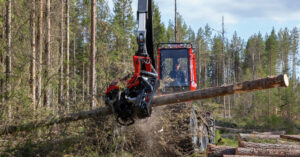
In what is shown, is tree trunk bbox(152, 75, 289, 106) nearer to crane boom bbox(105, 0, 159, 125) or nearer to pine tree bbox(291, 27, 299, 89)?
crane boom bbox(105, 0, 159, 125)

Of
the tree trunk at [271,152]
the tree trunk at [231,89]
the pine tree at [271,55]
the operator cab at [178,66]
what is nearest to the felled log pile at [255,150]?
the tree trunk at [271,152]

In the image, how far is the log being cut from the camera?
4.43 m

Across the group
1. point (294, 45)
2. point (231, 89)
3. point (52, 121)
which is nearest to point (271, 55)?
point (294, 45)

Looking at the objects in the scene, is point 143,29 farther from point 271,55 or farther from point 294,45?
point 294,45

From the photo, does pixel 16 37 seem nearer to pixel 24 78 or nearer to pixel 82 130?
pixel 24 78

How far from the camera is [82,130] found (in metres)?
7.00

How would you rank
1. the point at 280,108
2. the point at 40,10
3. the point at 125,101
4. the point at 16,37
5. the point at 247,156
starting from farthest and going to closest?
the point at 280,108, the point at 40,10, the point at 16,37, the point at 247,156, the point at 125,101

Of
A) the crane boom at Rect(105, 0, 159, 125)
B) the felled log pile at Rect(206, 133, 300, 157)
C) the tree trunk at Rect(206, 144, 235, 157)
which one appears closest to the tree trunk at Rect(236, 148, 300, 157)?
the felled log pile at Rect(206, 133, 300, 157)

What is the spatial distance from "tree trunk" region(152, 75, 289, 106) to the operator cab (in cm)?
294

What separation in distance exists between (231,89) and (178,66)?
3965mm

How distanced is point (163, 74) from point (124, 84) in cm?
338

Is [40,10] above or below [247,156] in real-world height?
above

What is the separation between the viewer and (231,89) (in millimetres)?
4824

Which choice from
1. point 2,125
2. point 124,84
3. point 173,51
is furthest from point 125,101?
point 173,51
